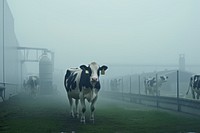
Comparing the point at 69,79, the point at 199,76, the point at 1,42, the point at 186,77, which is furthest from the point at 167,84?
the point at 69,79

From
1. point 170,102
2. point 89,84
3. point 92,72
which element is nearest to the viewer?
point 92,72

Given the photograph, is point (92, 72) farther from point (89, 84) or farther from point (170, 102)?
point (170, 102)

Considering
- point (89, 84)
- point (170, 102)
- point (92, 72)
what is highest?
point (92, 72)

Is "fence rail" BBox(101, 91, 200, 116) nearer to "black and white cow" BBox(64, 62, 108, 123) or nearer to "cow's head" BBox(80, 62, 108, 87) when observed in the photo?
"black and white cow" BBox(64, 62, 108, 123)

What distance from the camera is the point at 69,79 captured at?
50.1 feet

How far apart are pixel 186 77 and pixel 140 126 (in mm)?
24939

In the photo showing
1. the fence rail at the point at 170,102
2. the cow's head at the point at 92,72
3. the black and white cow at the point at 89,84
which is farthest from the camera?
the fence rail at the point at 170,102

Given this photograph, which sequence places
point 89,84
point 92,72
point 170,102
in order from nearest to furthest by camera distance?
point 92,72
point 89,84
point 170,102

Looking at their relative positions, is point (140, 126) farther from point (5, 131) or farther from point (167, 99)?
point (167, 99)

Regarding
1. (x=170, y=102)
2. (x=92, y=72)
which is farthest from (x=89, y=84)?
(x=170, y=102)

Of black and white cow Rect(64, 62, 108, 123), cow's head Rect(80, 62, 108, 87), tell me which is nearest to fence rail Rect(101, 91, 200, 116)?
black and white cow Rect(64, 62, 108, 123)

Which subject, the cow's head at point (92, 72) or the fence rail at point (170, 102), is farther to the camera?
the fence rail at point (170, 102)

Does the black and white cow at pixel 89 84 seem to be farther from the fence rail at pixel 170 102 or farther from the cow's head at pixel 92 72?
the fence rail at pixel 170 102

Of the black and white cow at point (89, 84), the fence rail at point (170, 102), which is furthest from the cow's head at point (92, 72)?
the fence rail at point (170, 102)
